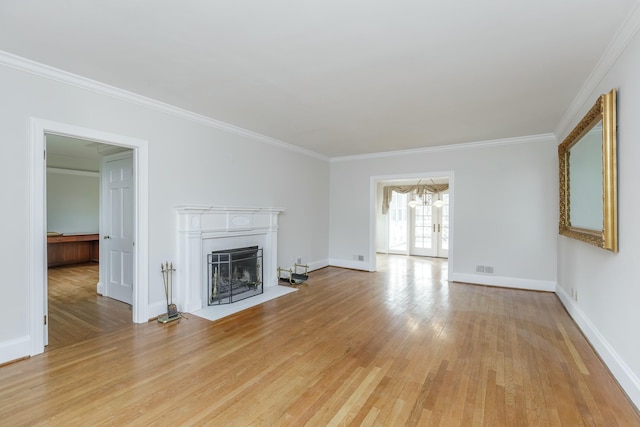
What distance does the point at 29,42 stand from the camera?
7.69ft

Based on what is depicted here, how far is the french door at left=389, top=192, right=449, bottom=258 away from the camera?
9328 mm

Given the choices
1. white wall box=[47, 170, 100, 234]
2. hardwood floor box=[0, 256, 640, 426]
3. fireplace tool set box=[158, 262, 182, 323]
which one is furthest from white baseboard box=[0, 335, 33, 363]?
white wall box=[47, 170, 100, 234]

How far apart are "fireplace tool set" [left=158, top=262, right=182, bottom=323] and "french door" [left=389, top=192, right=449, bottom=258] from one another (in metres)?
7.23

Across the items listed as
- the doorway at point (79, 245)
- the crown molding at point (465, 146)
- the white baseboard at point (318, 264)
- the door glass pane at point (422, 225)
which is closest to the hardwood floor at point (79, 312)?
the doorway at point (79, 245)

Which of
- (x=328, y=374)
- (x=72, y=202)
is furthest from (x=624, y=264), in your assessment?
(x=72, y=202)

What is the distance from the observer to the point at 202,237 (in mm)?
4066

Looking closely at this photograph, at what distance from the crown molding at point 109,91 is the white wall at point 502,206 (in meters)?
3.47

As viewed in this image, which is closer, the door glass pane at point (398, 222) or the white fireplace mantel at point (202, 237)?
the white fireplace mantel at point (202, 237)

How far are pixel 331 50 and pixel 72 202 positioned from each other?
8.51 m

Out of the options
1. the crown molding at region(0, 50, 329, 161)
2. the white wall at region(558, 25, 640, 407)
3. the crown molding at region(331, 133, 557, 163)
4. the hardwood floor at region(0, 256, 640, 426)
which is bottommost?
the hardwood floor at region(0, 256, 640, 426)

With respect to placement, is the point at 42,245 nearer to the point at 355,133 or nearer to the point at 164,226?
the point at 164,226

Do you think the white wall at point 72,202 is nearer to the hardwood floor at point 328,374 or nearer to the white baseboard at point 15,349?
the hardwood floor at point 328,374

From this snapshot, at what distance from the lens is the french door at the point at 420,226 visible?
933cm

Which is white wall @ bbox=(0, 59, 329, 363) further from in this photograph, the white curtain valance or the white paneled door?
the white curtain valance
